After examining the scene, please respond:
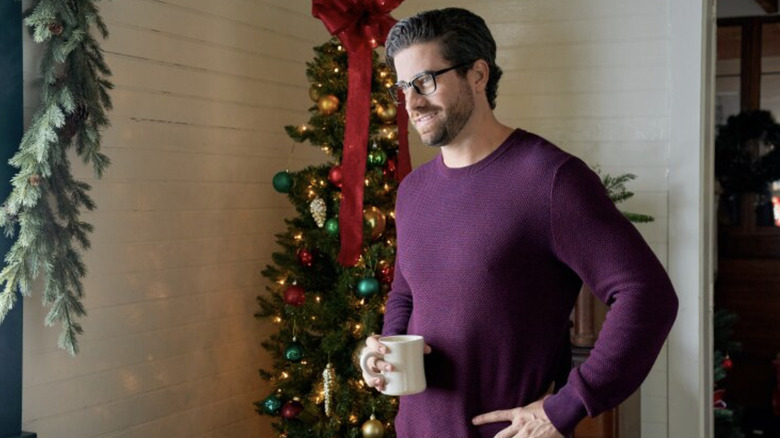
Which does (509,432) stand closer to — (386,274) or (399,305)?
(399,305)

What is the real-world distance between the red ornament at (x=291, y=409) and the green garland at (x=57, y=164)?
2.97 ft

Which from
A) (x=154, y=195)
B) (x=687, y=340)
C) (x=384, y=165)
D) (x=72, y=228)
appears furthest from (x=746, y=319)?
(x=72, y=228)

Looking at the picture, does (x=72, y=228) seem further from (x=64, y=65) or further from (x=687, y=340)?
(x=687, y=340)

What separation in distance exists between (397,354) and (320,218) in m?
1.49

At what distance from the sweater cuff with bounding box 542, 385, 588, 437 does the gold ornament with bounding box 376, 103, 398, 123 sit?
1.69 metres

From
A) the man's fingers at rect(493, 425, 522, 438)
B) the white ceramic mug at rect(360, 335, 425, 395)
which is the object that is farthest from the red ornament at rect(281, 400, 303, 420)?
the man's fingers at rect(493, 425, 522, 438)

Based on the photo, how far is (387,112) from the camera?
3117 mm

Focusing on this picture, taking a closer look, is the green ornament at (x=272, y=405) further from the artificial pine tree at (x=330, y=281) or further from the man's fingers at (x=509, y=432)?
the man's fingers at (x=509, y=432)

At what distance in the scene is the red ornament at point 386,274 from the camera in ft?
10.1

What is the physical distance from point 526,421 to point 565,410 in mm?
80

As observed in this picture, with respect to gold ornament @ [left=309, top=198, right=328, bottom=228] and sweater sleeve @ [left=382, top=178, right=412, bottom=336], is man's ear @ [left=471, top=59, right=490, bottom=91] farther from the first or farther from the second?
gold ornament @ [left=309, top=198, right=328, bottom=228]

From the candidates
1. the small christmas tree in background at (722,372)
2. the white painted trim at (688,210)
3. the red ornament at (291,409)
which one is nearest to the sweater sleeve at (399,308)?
the red ornament at (291,409)


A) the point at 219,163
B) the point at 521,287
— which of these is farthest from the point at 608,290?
the point at 219,163

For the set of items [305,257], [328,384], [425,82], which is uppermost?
[425,82]
